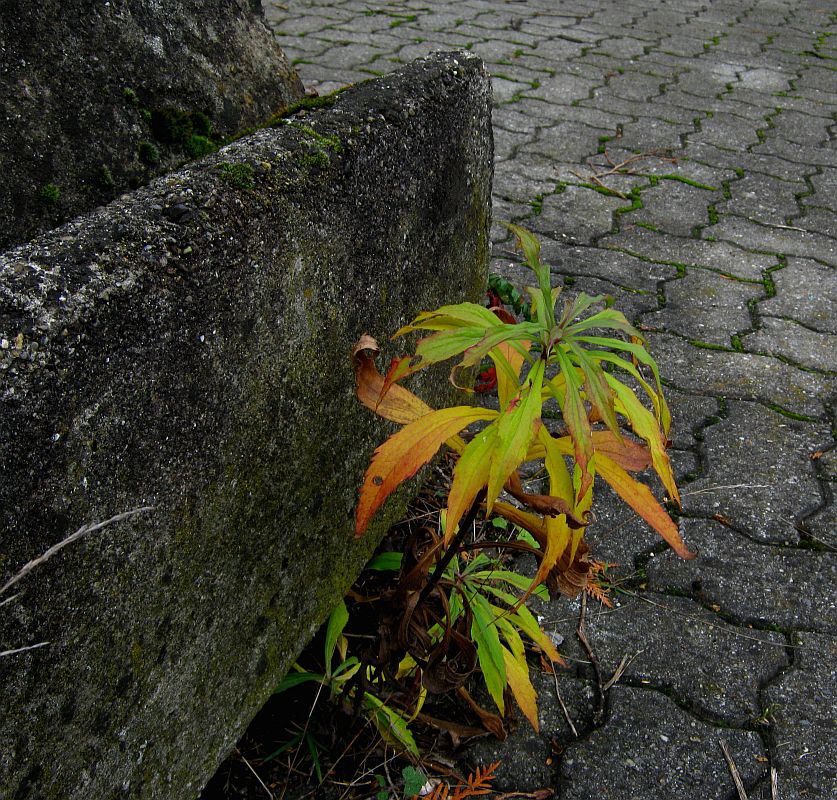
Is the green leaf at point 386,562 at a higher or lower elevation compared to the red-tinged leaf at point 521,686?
lower

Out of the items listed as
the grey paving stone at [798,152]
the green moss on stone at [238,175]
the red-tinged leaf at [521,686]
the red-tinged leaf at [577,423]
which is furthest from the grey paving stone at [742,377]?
the grey paving stone at [798,152]

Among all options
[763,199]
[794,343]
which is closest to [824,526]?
[794,343]

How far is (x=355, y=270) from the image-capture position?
1.50m

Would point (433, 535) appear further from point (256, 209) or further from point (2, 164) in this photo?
point (2, 164)

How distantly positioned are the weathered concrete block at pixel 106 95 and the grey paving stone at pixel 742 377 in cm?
166

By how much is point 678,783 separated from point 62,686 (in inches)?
45.3

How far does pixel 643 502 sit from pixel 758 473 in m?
1.31

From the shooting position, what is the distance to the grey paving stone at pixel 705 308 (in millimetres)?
3035

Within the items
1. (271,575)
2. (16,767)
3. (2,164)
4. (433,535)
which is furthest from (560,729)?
(2,164)

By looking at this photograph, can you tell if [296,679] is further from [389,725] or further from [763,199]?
[763,199]

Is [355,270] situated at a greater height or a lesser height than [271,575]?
greater

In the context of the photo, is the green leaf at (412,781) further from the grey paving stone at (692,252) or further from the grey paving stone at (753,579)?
the grey paving stone at (692,252)

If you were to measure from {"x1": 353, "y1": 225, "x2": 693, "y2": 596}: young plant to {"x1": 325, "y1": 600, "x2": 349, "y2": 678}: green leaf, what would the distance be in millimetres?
452

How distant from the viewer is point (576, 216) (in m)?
3.75
